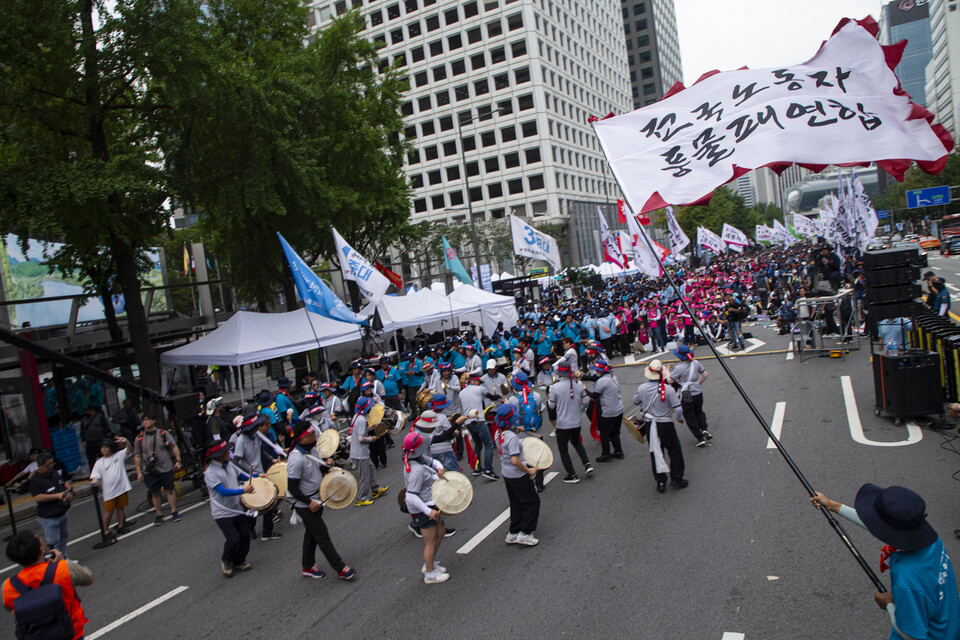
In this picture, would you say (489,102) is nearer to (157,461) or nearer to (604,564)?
(157,461)

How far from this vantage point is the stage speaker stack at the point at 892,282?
1139cm

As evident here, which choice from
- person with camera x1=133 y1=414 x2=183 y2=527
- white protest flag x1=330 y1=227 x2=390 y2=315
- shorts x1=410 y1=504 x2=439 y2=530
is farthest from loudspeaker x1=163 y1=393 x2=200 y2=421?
shorts x1=410 y1=504 x2=439 y2=530

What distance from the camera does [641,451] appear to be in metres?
10.6

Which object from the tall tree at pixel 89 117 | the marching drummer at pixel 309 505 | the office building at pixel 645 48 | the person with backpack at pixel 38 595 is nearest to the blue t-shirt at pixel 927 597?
the marching drummer at pixel 309 505

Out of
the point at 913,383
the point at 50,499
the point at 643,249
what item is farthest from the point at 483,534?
the point at 643,249

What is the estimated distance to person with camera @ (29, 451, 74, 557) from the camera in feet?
27.2

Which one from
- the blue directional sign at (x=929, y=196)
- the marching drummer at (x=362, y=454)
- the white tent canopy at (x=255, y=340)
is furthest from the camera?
the blue directional sign at (x=929, y=196)

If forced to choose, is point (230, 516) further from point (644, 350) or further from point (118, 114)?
point (644, 350)

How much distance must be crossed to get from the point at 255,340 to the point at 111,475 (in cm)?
743

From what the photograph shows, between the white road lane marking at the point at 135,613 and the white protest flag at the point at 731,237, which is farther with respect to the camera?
the white protest flag at the point at 731,237

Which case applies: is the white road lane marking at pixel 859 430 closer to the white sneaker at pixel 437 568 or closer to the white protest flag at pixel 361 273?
the white sneaker at pixel 437 568

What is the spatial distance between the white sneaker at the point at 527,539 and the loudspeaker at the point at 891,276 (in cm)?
853

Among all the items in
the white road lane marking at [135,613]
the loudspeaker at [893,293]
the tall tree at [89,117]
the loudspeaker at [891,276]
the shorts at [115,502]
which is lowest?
the white road lane marking at [135,613]

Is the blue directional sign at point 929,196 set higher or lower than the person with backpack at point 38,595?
higher
